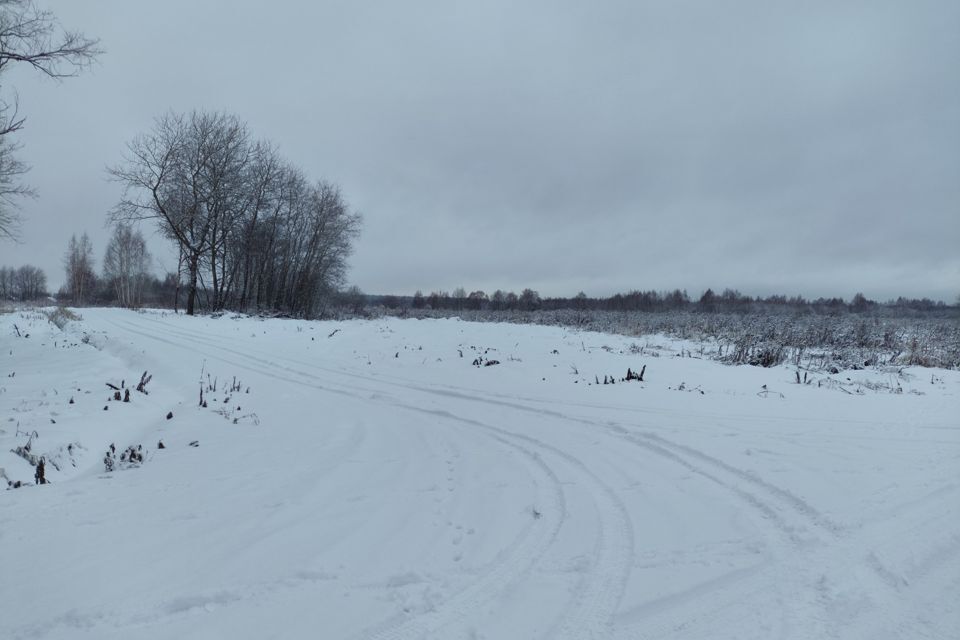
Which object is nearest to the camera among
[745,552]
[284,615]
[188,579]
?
[284,615]

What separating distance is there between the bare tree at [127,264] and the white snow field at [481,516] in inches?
2305

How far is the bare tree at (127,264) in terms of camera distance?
5447 cm

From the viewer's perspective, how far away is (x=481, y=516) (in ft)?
11.6

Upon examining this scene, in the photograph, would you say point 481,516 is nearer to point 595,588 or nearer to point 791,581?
point 595,588

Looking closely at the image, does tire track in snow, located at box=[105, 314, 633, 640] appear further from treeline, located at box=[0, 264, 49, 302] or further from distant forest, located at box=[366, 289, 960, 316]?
treeline, located at box=[0, 264, 49, 302]

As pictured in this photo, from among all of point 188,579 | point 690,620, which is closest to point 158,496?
point 188,579

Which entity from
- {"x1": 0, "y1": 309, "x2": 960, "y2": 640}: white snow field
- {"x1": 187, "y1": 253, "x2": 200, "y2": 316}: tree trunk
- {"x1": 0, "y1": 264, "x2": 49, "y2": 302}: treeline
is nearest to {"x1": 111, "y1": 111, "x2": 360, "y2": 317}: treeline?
{"x1": 187, "y1": 253, "x2": 200, "y2": 316}: tree trunk

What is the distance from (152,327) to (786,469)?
20474 mm

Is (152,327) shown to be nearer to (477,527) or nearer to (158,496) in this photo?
(158,496)

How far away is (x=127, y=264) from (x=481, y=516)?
67.9 m

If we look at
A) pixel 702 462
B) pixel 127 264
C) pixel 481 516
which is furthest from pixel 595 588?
pixel 127 264

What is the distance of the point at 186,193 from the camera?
25.8 m

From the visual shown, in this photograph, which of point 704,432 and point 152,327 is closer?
point 704,432

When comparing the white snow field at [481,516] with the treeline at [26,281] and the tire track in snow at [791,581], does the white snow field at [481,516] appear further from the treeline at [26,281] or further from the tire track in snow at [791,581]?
the treeline at [26,281]
